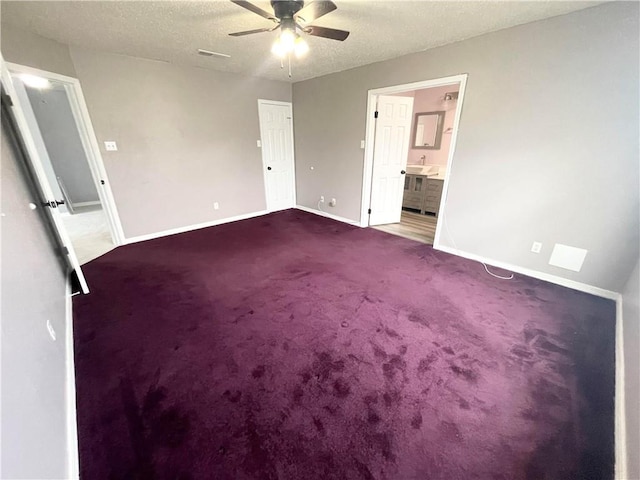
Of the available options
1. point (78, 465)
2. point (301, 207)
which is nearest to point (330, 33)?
point (78, 465)

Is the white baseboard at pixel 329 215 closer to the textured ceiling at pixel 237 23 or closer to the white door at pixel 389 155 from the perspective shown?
the white door at pixel 389 155

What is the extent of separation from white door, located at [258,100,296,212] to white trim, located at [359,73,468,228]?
1.82m

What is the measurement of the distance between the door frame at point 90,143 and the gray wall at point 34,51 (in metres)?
0.06

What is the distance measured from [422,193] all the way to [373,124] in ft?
6.26

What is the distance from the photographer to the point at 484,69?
280 cm

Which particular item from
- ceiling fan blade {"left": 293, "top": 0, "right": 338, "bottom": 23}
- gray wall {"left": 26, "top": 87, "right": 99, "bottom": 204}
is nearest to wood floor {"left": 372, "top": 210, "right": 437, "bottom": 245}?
Answer: ceiling fan blade {"left": 293, "top": 0, "right": 338, "bottom": 23}

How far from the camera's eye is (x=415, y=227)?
181 inches

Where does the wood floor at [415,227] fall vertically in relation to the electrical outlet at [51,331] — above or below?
below

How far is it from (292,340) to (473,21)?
3281mm

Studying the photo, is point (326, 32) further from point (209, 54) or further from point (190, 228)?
point (190, 228)

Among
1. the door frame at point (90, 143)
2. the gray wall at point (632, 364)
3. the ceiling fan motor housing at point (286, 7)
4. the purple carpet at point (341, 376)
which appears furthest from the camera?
the door frame at point (90, 143)

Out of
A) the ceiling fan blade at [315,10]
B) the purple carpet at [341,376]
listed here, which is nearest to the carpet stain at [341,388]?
the purple carpet at [341,376]

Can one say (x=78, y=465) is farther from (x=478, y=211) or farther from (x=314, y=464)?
(x=478, y=211)

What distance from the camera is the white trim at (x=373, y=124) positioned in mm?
3049
